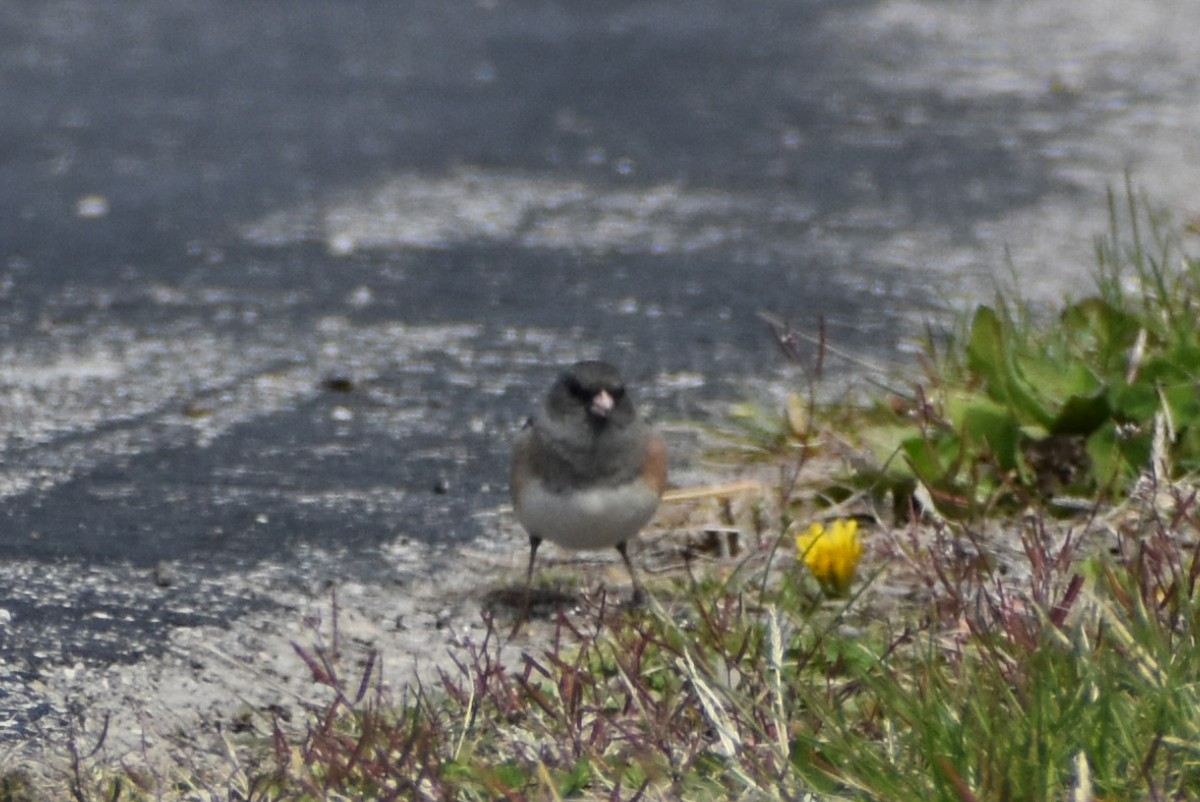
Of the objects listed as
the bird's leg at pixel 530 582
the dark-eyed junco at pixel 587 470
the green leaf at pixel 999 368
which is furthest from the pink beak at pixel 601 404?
the green leaf at pixel 999 368

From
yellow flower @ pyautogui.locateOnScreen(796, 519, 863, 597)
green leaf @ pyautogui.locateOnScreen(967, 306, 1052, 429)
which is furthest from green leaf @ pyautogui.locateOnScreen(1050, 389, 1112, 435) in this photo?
yellow flower @ pyautogui.locateOnScreen(796, 519, 863, 597)

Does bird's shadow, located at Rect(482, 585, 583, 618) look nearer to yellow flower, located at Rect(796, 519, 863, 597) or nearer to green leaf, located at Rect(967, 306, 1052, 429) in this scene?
yellow flower, located at Rect(796, 519, 863, 597)

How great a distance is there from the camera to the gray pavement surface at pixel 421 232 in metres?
3.84

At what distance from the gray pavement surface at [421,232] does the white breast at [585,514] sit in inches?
9.0

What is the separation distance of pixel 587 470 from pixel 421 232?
291cm

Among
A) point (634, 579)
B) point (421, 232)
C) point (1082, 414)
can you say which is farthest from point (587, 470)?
point (421, 232)

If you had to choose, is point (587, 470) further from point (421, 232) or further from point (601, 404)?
point (421, 232)

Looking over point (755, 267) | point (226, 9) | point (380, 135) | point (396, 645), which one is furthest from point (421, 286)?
point (226, 9)

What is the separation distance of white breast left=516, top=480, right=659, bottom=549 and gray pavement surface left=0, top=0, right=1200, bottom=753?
229 millimetres

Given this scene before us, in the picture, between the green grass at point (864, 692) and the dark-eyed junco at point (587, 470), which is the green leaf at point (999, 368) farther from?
the dark-eyed junco at point (587, 470)

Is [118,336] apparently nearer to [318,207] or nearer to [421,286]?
[421,286]

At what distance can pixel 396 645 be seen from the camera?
326cm

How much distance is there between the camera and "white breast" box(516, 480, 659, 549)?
347 cm

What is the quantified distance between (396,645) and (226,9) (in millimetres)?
7209
